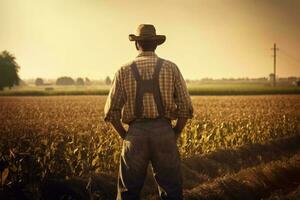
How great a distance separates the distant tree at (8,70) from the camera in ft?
205

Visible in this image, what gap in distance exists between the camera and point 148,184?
7.06 meters

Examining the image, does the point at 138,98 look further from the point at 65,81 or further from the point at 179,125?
the point at 65,81

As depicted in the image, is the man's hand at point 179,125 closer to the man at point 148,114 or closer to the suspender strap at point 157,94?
the man at point 148,114

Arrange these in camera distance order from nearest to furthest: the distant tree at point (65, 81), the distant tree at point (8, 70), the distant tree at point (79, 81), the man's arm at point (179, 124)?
the man's arm at point (179, 124), the distant tree at point (8, 70), the distant tree at point (65, 81), the distant tree at point (79, 81)

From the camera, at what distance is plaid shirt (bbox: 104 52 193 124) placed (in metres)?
4.02

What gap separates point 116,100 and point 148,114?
0.35 meters

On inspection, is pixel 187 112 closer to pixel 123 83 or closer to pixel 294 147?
pixel 123 83

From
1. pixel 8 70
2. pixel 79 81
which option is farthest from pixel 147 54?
pixel 79 81

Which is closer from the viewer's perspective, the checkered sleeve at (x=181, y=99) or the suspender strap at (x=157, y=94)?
the suspender strap at (x=157, y=94)

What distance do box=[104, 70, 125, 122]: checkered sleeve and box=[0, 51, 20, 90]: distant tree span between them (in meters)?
59.0

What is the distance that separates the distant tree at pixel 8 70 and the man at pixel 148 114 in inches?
2327

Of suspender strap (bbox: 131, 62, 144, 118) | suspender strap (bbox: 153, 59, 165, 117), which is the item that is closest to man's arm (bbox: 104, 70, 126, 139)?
suspender strap (bbox: 131, 62, 144, 118)

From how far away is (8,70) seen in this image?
211 feet

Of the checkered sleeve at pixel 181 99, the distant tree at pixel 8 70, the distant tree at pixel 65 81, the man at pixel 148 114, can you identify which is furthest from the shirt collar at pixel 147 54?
the distant tree at pixel 65 81
